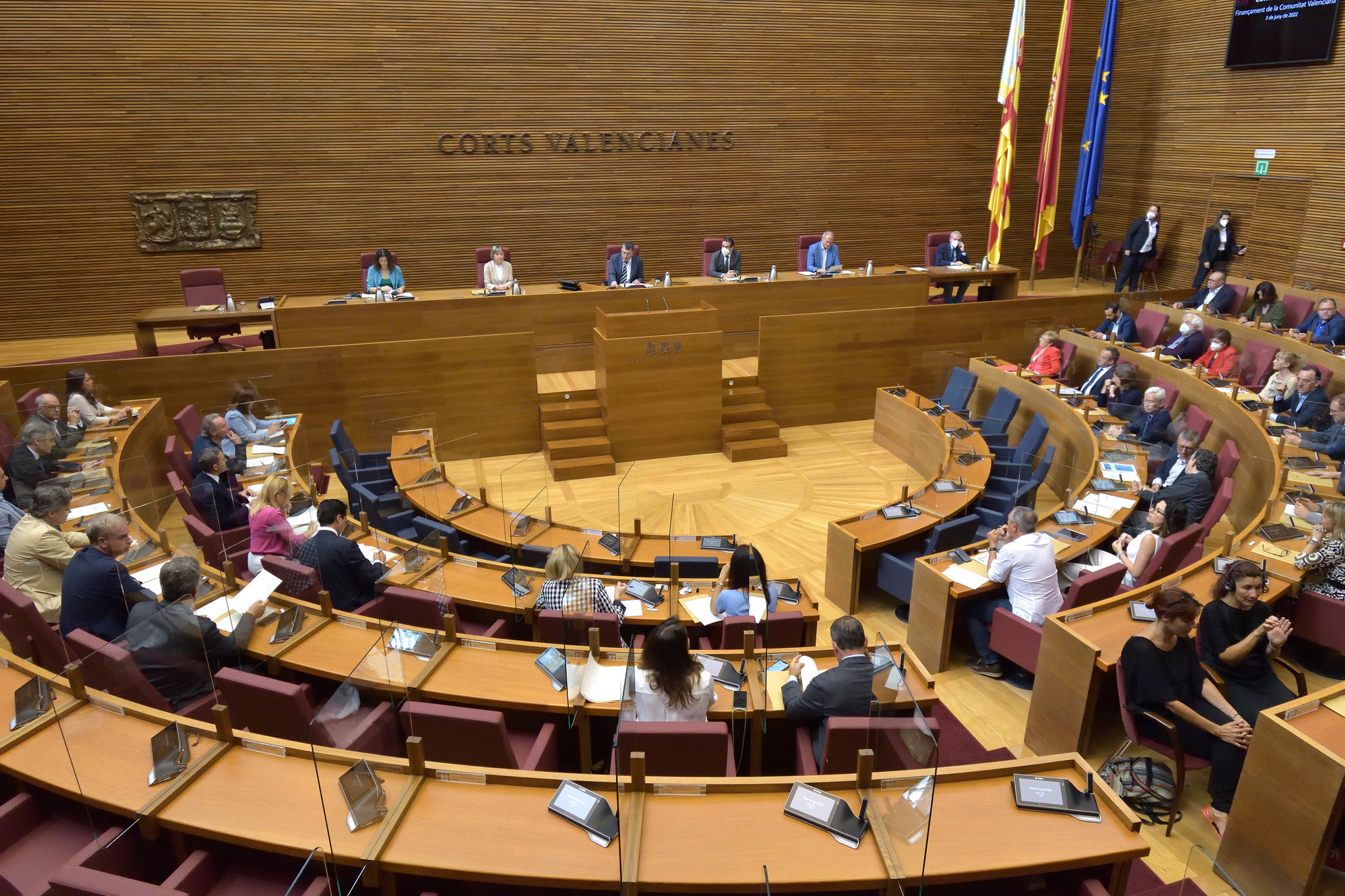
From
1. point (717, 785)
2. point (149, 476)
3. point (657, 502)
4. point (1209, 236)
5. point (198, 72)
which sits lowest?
point (657, 502)

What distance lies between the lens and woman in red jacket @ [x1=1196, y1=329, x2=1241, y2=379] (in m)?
8.69

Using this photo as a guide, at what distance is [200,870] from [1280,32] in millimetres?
14526

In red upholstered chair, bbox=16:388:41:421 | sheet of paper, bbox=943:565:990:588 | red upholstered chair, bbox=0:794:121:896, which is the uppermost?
red upholstered chair, bbox=16:388:41:421

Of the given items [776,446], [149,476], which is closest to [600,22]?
[776,446]

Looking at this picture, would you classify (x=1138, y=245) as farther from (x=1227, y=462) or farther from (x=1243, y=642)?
(x=1243, y=642)

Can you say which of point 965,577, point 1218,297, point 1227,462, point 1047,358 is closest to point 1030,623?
point 965,577

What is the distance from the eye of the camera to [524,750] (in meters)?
3.87

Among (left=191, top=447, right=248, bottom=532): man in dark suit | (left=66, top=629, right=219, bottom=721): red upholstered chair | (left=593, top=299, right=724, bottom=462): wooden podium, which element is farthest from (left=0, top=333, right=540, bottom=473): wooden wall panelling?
(left=66, top=629, right=219, bottom=721): red upholstered chair

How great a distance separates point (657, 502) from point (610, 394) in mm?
1510

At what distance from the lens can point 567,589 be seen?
4668 mm

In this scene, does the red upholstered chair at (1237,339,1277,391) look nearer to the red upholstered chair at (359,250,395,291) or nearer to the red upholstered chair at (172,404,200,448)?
the red upholstered chair at (359,250,395,291)

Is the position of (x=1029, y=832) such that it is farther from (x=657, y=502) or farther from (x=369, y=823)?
(x=657, y=502)

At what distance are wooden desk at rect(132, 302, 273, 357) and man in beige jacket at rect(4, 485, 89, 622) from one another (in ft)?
14.1

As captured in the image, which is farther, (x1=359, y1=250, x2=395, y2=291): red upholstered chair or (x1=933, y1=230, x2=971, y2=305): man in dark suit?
(x1=933, y1=230, x2=971, y2=305): man in dark suit
